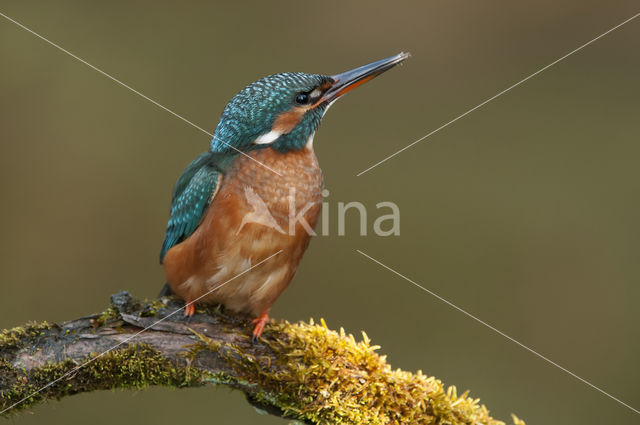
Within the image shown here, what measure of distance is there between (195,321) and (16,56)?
376 cm

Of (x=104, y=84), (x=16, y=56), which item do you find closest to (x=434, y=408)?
(x=104, y=84)

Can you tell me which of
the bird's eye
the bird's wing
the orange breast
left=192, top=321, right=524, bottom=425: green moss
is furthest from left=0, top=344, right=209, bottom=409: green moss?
the bird's eye

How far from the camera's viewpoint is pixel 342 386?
2.24 m

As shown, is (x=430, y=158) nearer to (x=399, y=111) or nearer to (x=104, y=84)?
(x=399, y=111)

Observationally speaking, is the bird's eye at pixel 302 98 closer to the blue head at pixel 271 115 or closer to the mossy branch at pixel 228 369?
the blue head at pixel 271 115

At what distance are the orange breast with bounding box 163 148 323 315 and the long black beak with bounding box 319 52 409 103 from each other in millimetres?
441

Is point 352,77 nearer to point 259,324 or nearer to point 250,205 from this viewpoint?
point 250,205

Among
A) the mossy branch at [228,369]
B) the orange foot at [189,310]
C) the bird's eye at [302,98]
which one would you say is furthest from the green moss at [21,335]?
the bird's eye at [302,98]

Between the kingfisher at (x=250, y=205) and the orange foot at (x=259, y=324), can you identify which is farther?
the kingfisher at (x=250, y=205)

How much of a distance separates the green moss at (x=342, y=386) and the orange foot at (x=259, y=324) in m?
0.08

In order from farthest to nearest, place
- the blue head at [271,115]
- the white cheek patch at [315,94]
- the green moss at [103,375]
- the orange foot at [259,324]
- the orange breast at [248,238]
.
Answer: the white cheek patch at [315,94] → the blue head at [271,115] → the orange breast at [248,238] → the orange foot at [259,324] → the green moss at [103,375]

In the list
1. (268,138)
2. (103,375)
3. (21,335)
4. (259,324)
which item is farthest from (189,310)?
(268,138)

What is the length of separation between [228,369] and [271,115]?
3.39ft

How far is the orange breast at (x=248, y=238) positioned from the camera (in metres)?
2.57
